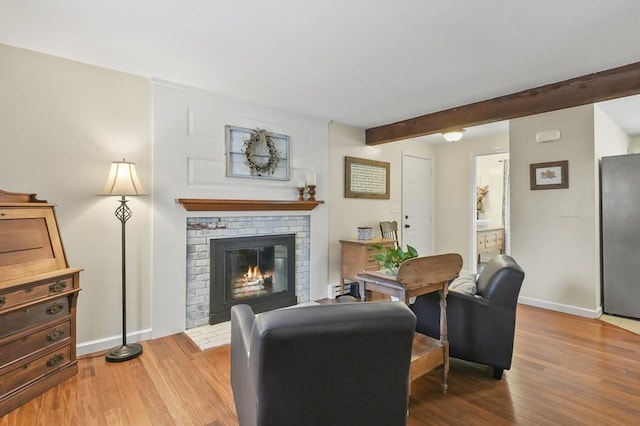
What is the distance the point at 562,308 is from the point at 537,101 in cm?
235

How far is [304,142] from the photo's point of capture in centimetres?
396

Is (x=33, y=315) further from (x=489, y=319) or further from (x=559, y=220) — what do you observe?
(x=559, y=220)

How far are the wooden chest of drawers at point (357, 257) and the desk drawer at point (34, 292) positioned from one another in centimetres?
280

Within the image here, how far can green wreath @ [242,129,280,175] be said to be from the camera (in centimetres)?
348

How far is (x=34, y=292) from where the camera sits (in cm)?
204

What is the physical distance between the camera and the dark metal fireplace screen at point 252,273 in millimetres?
3309

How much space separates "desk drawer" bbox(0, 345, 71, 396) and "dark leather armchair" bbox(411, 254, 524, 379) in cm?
269

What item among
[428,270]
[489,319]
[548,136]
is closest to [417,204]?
[548,136]

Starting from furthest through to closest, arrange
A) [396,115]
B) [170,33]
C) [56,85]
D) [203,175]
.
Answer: [396,115] < [203,175] < [56,85] < [170,33]

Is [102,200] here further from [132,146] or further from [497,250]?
[497,250]

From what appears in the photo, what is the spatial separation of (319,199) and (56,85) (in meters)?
2.72

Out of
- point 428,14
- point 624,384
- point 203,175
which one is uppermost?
point 428,14

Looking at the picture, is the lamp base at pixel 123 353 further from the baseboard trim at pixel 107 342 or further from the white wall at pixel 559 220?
the white wall at pixel 559 220

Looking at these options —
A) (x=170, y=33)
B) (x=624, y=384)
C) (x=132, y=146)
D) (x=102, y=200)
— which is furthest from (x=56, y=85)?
(x=624, y=384)
